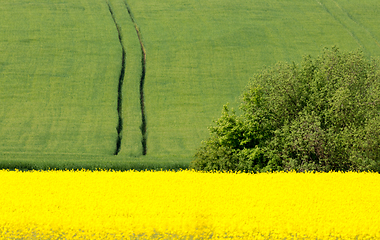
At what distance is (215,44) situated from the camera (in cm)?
4525

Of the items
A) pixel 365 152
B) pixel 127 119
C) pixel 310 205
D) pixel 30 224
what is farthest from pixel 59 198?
pixel 127 119

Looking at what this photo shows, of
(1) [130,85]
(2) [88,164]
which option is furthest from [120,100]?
(2) [88,164]

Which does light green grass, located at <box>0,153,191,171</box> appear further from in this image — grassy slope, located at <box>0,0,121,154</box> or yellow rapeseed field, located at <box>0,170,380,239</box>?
yellow rapeseed field, located at <box>0,170,380,239</box>

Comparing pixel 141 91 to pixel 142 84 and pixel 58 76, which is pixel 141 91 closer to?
pixel 142 84

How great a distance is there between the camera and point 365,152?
19766 mm

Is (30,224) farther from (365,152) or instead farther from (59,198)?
(365,152)

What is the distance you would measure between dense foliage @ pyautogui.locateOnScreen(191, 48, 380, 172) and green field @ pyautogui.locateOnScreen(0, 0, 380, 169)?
19.3ft

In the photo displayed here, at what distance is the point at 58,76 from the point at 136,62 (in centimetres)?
726

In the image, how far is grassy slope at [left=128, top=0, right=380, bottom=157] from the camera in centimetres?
3588

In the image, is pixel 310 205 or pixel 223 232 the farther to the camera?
pixel 310 205

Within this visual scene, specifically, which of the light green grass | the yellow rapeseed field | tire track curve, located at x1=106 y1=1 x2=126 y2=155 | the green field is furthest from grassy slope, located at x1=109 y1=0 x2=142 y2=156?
the yellow rapeseed field

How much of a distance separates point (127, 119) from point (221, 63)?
41.2 feet

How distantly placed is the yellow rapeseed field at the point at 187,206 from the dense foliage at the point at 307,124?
137 inches

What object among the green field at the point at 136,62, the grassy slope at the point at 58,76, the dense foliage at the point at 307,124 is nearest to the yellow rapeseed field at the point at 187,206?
the dense foliage at the point at 307,124
